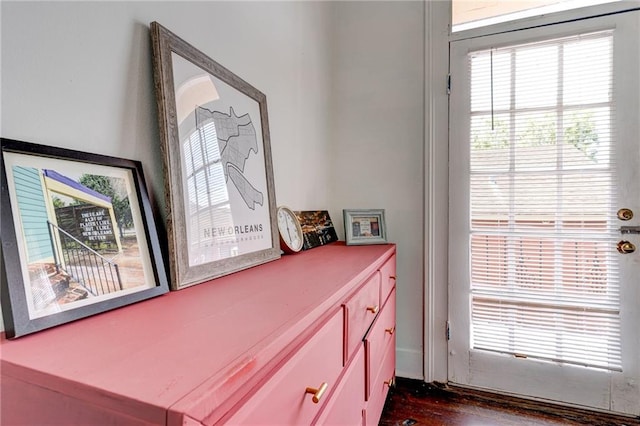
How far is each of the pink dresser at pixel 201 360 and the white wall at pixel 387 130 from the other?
1.17 metres

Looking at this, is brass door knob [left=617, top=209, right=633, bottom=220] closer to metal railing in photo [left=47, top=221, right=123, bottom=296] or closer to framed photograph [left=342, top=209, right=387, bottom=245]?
framed photograph [left=342, top=209, right=387, bottom=245]

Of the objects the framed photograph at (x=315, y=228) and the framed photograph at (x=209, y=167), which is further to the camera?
the framed photograph at (x=315, y=228)

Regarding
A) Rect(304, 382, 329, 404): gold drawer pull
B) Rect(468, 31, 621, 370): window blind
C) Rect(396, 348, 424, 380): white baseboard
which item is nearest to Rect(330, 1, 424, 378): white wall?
Rect(396, 348, 424, 380): white baseboard

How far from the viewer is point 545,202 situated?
1.71 m

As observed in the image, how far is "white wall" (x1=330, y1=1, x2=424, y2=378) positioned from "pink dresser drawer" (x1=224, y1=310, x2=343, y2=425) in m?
1.26

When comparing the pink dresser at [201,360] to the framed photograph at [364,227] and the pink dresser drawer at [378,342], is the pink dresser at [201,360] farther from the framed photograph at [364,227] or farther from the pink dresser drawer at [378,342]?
the framed photograph at [364,227]

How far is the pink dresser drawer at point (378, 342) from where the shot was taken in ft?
3.78

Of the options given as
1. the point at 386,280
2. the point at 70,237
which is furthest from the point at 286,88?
the point at 70,237

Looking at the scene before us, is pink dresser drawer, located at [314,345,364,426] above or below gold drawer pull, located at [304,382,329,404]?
below

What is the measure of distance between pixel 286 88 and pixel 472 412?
1871 millimetres

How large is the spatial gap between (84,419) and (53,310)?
9.7 inches

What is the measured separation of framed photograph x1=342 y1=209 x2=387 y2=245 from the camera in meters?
1.84

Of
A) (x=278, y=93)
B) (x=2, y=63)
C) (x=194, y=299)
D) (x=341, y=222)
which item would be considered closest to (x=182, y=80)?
(x=2, y=63)

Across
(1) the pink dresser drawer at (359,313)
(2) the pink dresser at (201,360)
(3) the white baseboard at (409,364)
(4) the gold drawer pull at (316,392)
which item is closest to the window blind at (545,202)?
(3) the white baseboard at (409,364)
